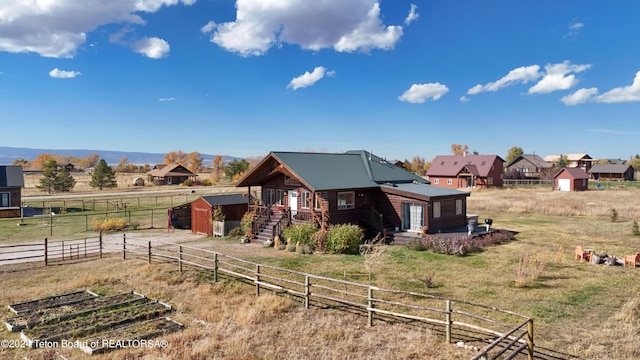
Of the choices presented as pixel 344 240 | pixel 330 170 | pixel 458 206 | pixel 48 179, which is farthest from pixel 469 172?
pixel 48 179

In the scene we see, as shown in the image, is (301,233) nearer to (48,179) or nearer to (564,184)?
(564,184)

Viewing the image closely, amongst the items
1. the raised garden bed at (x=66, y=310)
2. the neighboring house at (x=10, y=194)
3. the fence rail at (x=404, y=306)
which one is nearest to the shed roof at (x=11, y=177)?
the neighboring house at (x=10, y=194)

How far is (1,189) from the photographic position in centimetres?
4062

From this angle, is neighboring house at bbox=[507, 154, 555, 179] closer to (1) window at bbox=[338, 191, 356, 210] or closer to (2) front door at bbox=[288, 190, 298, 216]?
(1) window at bbox=[338, 191, 356, 210]

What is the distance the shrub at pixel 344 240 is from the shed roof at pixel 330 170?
3.07 metres

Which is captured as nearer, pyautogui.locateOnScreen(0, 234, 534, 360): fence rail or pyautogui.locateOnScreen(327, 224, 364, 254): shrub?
pyautogui.locateOnScreen(0, 234, 534, 360): fence rail

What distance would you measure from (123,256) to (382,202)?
16200mm

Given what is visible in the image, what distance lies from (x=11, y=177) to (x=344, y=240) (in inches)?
1500

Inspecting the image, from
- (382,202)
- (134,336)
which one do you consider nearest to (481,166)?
(382,202)

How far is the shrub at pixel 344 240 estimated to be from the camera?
2278 cm

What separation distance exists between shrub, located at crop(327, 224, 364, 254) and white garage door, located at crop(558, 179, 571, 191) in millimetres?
55835

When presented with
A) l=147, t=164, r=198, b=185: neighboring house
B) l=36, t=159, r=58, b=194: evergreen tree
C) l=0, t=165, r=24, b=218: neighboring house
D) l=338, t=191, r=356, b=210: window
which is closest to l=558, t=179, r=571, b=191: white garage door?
l=338, t=191, r=356, b=210: window

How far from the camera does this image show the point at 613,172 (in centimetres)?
9656

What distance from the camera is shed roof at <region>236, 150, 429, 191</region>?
87.0 ft
